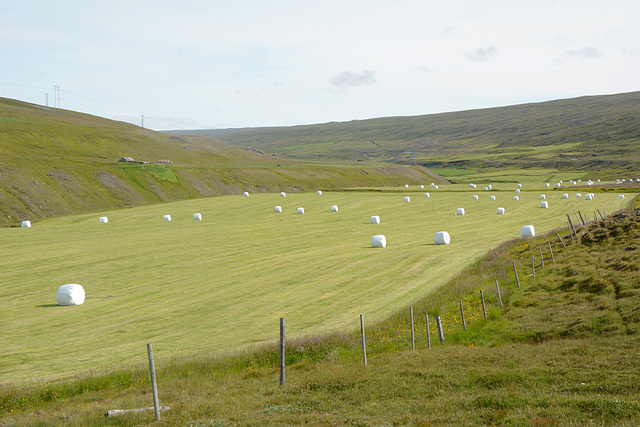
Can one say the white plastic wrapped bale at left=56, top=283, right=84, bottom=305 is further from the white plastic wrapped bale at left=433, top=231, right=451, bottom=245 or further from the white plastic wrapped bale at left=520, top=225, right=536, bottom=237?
the white plastic wrapped bale at left=520, top=225, right=536, bottom=237

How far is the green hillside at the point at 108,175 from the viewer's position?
265 ft

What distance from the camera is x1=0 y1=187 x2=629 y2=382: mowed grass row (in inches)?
914

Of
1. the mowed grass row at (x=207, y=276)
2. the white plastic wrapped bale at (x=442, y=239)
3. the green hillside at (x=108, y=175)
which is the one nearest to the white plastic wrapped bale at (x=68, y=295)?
the mowed grass row at (x=207, y=276)

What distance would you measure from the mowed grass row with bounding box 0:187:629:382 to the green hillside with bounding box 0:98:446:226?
43.3 feet

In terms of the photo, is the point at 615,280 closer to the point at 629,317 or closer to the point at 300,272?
the point at 629,317

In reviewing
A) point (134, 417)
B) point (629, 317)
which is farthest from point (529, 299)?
point (134, 417)

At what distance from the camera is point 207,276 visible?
118ft

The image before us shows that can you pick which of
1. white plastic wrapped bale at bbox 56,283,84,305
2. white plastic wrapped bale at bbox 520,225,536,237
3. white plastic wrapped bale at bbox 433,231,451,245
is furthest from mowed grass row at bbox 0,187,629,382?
white plastic wrapped bale at bbox 520,225,536,237

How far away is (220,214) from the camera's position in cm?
7731

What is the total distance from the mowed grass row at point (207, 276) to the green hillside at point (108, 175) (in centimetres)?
1319

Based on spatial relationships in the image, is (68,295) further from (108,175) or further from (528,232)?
(108,175)

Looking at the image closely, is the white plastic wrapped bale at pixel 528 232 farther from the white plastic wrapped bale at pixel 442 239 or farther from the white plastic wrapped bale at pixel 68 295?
the white plastic wrapped bale at pixel 68 295

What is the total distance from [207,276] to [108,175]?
69821mm

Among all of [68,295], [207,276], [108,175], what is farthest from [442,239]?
[108,175]
